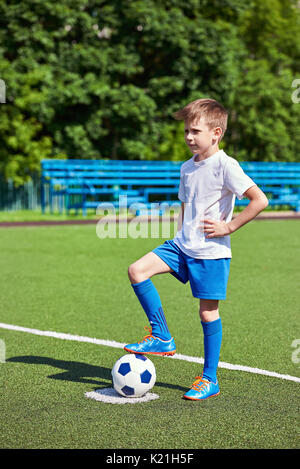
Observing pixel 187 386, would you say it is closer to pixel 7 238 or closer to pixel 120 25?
pixel 7 238

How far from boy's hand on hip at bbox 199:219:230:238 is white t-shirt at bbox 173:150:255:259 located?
0.05 metres

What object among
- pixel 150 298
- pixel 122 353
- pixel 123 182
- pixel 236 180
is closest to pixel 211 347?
pixel 150 298

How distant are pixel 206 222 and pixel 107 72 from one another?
25.1 meters

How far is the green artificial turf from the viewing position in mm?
3768

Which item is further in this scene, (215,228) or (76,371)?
(76,371)

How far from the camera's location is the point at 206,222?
4.43 meters

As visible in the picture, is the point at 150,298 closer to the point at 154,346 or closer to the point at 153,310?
the point at 153,310

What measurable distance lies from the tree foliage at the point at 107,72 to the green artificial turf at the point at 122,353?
639 inches

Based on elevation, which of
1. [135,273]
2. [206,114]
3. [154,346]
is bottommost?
[154,346]

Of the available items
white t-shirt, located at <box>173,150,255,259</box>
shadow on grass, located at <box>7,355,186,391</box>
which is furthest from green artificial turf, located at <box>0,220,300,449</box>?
white t-shirt, located at <box>173,150,255,259</box>

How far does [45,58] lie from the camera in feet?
89.5

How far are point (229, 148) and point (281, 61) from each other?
658cm

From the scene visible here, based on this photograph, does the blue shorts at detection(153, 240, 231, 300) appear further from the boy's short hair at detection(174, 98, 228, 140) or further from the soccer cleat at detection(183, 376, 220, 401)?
the boy's short hair at detection(174, 98, 228, 140)
